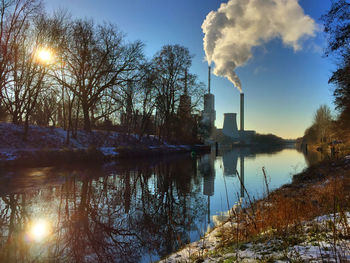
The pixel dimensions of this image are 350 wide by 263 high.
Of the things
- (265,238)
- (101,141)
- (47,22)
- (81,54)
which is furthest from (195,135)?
(265,238)

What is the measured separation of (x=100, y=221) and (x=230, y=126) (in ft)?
368

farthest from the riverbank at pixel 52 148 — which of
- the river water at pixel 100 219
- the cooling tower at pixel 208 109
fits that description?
the cooling tower at pixel 208 109

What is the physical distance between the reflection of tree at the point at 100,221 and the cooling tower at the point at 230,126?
106235mm

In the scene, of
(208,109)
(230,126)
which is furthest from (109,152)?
(230,126)

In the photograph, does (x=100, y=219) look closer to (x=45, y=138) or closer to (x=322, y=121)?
(x=45, y=138)

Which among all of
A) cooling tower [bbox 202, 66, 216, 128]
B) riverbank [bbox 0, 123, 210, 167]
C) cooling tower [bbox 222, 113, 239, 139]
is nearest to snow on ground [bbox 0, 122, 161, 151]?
riverbank [bbox 0, 123, 210, 167]

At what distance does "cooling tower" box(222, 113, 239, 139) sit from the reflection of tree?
4182 inches

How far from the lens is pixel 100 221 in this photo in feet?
17.4

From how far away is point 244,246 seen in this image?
2994 millimetres

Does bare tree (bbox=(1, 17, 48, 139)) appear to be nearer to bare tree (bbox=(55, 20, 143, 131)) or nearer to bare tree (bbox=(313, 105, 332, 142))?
bare tree (bbox=(55, 20, 143, 131))

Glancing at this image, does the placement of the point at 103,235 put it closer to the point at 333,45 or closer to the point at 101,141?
the point at 333,45

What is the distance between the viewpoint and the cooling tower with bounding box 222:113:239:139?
11141 cm

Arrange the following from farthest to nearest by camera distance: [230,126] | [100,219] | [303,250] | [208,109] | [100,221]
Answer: [230,126] < [208,109] < [100,219] < [100,221] < [303,250]

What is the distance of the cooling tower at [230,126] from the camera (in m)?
111
